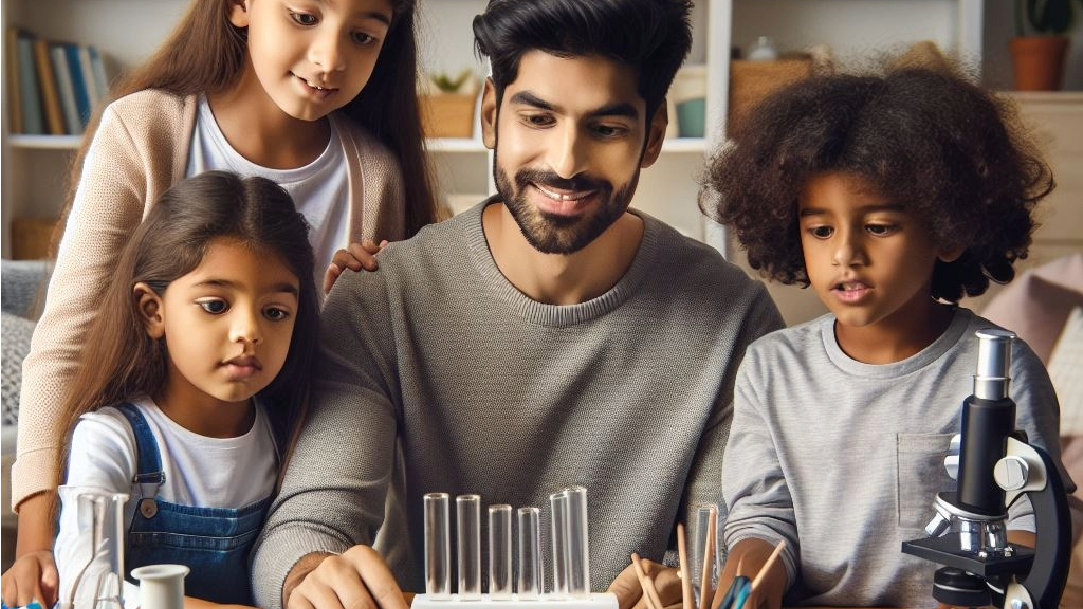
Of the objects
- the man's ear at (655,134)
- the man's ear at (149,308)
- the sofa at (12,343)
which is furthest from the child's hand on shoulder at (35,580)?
the man's ear at (655,134)

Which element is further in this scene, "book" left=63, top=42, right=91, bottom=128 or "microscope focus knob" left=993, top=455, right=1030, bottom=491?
"book" left=63, top=42, right=91, bottom=128

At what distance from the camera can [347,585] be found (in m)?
1.17

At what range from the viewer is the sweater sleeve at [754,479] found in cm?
121

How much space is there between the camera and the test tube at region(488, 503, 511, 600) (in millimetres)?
1229

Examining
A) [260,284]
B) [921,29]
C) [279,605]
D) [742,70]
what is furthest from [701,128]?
[279,605]

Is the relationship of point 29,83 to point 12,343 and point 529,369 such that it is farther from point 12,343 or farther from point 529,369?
point 529,369

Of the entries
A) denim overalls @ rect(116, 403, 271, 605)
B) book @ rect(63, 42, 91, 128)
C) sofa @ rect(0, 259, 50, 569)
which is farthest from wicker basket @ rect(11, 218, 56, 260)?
denim overalls @ rect(116, 403, 271, 605)

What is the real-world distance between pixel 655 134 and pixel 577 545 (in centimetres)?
44

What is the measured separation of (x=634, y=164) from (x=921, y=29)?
339 mm

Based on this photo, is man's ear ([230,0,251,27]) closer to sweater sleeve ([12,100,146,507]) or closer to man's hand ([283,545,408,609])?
sweater sleeve ([12,100,146,507])

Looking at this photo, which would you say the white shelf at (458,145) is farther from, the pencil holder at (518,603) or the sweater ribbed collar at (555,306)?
the pencil holder at (518,603)

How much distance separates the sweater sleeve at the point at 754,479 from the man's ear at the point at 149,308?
0.61m

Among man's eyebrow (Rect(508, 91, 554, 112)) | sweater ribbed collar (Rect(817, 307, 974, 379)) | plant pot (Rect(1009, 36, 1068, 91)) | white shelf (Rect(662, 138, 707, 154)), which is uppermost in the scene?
plant pot (Rect(1009, 36, 1068, 91))

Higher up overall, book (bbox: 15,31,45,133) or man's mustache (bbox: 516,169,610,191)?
book (bbox: 15,31,45,133)
